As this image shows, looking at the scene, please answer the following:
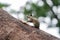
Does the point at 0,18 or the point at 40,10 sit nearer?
the point at 0,18

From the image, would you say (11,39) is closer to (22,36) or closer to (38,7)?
(22,36)

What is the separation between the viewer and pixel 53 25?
686 cm

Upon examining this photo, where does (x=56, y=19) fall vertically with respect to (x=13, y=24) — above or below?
below

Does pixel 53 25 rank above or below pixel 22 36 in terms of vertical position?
below

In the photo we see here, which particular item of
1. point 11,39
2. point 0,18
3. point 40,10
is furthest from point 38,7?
point 11,39

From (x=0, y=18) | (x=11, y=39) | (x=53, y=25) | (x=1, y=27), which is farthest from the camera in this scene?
(x=53, y=25)

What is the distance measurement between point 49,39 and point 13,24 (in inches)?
18.7

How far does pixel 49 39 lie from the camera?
2.42m

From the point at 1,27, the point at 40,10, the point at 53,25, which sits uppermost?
the point at 1,27

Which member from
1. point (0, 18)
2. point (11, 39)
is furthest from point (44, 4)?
point (11, 39)

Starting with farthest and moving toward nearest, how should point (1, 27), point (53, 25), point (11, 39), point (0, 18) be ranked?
point (53, 25) → point (0, 18) → point (1, 27) → point (11, 39)

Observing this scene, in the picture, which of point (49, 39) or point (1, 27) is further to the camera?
point (1, 27)

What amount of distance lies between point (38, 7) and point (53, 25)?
28.3 inches

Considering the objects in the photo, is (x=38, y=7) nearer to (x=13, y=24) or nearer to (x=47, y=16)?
(x=47, y=16)
